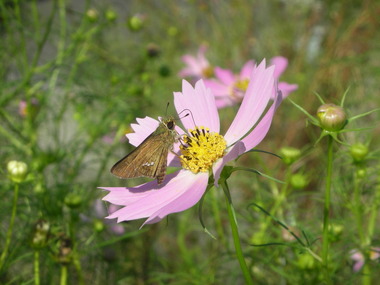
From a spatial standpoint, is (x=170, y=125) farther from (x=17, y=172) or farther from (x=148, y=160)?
(x=17, y=172)

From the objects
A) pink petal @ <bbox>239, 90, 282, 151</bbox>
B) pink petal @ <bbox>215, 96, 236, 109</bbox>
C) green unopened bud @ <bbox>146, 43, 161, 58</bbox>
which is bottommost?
pink petal @ <bbox>239, 90, 282, 151</bbox>

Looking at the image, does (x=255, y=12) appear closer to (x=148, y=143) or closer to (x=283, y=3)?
(x=283, y=3)

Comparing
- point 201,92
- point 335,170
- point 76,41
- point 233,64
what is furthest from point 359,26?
point 201,92

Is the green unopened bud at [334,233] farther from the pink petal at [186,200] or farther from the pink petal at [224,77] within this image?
the pink petal at [224,77]

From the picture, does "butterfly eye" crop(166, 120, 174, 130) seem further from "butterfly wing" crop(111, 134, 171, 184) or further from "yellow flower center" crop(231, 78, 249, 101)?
"yellow flower center" crop(231, 78, 249, 101)

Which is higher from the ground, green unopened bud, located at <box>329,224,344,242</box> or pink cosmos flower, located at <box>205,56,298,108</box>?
pink cosmos flower, located at <box>205,56,298,108</box>

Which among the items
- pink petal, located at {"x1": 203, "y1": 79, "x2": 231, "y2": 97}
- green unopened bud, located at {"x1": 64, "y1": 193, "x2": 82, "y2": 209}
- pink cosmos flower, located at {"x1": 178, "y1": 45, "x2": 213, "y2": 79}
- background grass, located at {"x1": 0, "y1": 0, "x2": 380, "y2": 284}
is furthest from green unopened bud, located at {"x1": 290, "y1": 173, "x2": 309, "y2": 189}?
pink cosmos flower, located at {"x1": 178, "y1": 45, "x2": 213, "y2": 79}

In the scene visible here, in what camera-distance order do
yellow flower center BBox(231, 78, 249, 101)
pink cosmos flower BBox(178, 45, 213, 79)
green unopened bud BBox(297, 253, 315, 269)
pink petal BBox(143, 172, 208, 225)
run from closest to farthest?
1. pink petal BBox(143, 172, 208, 225)
2. green unopened bud BBox(297, 253, 315, 269)
3. yellow flower center BBox(231, 78, 249, 101)
4. pink cosmos flower BBox(178, 45, 213, 79)

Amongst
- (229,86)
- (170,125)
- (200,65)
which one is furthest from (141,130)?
(200,65)
